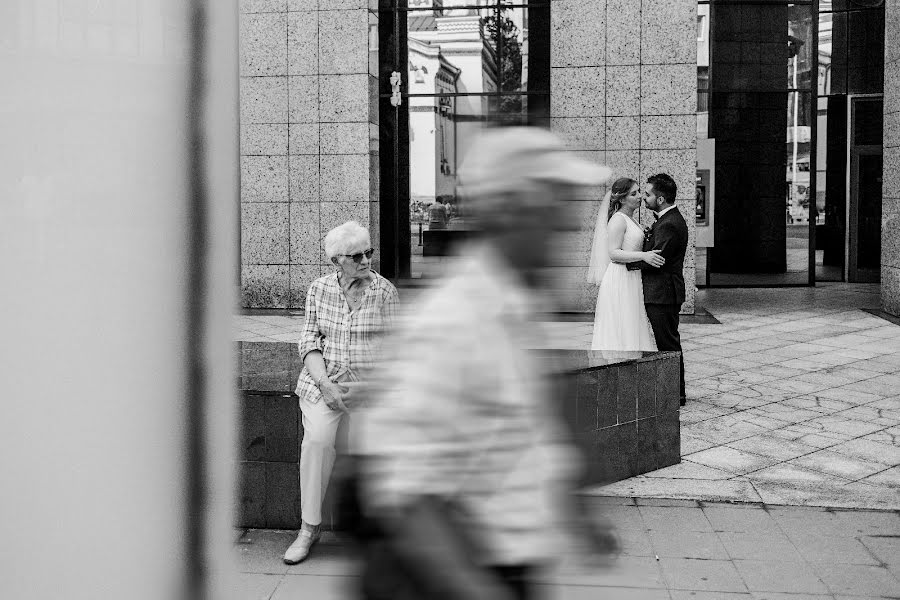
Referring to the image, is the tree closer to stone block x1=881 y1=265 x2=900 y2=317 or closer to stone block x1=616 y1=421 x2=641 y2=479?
stone block x1=881 y1=265 x2=900 y2=317

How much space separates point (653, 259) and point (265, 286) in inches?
295

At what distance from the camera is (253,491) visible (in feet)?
17.0

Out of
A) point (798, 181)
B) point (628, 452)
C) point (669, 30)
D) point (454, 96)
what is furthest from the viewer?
point (798, 181)

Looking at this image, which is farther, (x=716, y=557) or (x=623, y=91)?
(x=623, y=91)

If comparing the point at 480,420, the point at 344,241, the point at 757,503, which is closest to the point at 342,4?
the point at 344,241

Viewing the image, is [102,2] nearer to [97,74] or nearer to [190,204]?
[97,74]

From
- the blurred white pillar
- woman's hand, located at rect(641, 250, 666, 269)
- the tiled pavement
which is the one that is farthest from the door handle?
the blurred white pillar

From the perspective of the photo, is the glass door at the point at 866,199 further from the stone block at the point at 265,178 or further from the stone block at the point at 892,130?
the stone block at the point at 265,178

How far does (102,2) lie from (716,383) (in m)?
8.37

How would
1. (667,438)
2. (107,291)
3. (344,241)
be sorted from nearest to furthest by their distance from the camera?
1. (107,291)
2. (344,241)
3. (667,438)

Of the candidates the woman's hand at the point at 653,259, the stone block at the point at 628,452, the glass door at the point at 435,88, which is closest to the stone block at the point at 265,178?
the glass door at the point at 435,88

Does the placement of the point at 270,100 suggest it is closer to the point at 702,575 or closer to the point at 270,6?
the point at 270,6

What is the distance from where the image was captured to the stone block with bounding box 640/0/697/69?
13250 millimetres

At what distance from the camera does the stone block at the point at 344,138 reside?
1362 cm
